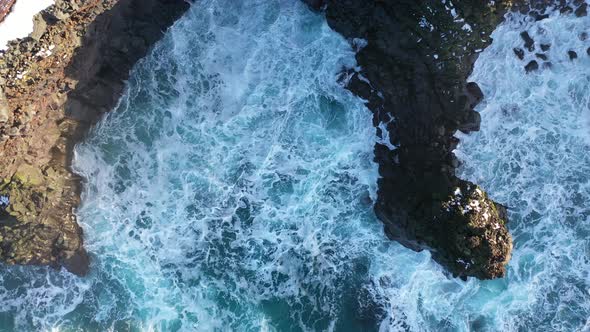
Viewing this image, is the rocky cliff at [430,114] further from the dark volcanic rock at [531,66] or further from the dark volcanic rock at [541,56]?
the dark volcanic rock at [531,66]

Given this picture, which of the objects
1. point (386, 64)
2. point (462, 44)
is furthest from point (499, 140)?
point (386, 64)

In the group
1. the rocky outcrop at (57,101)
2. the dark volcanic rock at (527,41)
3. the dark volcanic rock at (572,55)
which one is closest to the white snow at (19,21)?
the rocky outcrop at (57,101)

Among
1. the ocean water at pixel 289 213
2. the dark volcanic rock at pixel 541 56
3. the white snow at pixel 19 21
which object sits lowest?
the ocean water at pixel 289 213

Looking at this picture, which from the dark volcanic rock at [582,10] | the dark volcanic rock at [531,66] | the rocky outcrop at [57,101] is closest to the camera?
the rocky outcrop at [57,101]

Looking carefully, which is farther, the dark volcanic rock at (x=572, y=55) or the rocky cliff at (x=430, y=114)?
the dark volcanic rock at (x=572, y=55)

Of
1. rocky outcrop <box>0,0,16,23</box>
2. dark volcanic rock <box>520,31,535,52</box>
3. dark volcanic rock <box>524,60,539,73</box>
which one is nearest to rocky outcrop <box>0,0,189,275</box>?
rocky outcrop <box>0,0,16,23</box>

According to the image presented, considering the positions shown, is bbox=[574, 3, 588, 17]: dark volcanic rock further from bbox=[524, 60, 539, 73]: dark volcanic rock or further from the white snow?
the white snow

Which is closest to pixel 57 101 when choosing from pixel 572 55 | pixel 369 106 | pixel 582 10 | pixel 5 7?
pixel 5 7
